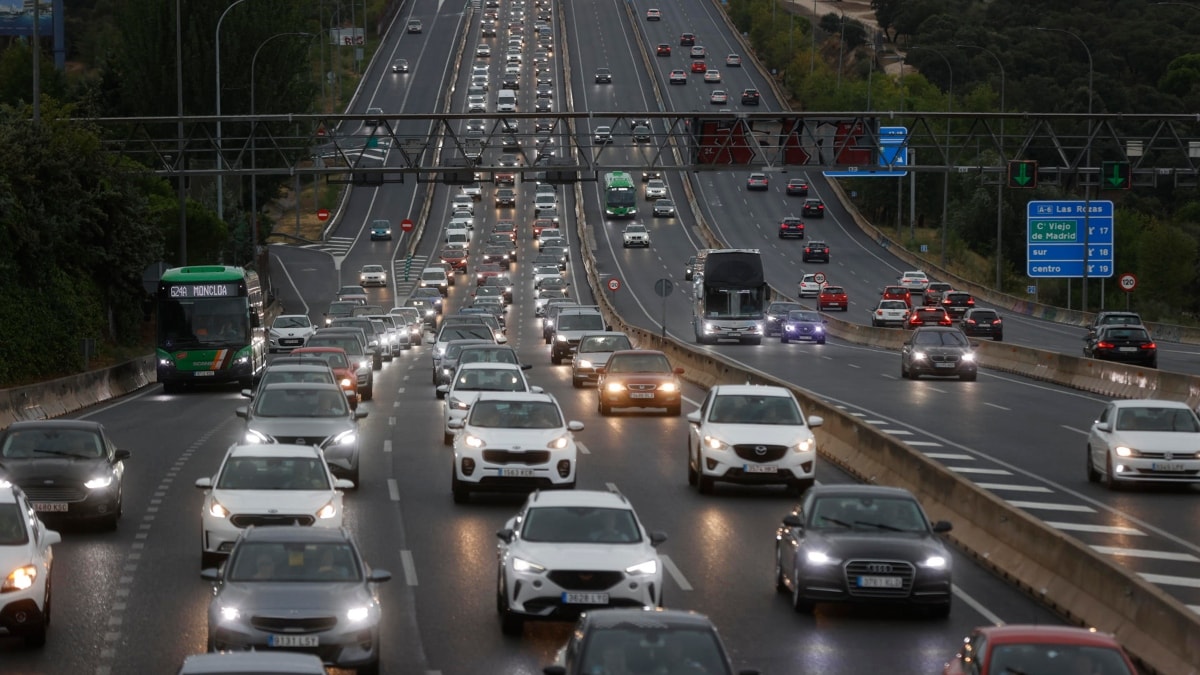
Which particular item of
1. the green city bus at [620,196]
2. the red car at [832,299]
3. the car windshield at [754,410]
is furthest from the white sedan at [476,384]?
the green city bus at [620,196]

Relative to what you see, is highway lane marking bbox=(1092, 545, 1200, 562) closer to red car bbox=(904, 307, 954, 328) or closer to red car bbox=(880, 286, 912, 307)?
red car bbox=(904, 307, 954, 328)

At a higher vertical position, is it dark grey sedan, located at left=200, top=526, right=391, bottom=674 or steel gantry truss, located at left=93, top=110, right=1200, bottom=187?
steel gantry truss, located at left=93, top=110, right=1200, bottom=187

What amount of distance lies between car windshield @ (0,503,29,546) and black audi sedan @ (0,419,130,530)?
19.8ft

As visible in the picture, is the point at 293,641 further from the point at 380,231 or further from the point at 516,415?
the point at 380,231

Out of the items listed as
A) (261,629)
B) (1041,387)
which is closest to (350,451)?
(261,629)

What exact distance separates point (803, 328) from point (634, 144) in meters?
11.5

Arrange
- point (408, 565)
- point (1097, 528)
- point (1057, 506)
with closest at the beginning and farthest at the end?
point (408, 565), point (1097, 528), point (1057, 506)

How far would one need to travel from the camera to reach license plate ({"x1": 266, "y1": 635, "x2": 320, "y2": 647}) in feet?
45.5

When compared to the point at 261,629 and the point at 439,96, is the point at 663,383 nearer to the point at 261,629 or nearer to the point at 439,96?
the point at 261,629

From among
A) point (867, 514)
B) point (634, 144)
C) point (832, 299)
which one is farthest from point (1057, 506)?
point (832, 299)

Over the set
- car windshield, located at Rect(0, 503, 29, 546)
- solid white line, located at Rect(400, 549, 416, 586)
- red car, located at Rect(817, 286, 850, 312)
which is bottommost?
red car, located at Rect(817, 286, 850, 312)

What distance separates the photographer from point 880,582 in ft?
56.3

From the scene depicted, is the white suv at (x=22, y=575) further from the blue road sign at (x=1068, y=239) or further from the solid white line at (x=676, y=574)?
the blue road sign at (x=1068, y=239)

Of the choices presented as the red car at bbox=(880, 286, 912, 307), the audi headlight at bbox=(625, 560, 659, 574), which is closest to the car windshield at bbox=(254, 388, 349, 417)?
the audi headlight at bbox=(625, 560, 659, 574)
